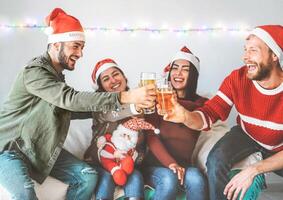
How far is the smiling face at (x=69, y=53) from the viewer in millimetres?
2031

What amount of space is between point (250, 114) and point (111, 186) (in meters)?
0.86

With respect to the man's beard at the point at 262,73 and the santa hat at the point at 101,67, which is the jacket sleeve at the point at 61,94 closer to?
the santa hat at the point at 101,67

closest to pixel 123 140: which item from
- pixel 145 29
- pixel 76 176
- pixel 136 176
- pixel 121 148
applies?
pixel 121 148

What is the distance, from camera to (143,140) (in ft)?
7.16

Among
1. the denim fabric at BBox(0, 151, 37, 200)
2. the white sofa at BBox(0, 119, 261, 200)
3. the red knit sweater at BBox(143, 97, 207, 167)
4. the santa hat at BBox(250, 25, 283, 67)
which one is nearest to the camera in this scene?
the denim fabric at BBox(0, 151, 37, 200)

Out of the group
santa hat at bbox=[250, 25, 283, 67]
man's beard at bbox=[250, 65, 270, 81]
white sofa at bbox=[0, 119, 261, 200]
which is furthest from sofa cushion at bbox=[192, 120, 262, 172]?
santa hat at bbox=[250, 25, 283, 67]

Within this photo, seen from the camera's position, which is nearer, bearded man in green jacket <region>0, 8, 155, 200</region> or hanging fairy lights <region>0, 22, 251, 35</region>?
bearded man in green jacket <region>0, 8, 155, 200</region>

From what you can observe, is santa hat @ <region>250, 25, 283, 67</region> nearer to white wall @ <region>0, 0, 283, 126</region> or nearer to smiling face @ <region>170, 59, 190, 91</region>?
white wall @ <region>0, 0, 283, 126</region>

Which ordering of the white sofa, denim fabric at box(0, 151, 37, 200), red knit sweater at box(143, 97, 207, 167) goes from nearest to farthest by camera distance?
denim fabric at box(0, 151, 37, 200), the white sofa, red knit sweater at box(143, 97, 207, 167)

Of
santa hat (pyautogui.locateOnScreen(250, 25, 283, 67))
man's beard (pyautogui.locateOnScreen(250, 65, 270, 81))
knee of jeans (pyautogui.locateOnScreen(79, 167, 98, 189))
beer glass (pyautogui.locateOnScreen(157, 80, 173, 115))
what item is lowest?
knee of jeans (pyautogui.locateOnScreen(79, 167, 98, 189))

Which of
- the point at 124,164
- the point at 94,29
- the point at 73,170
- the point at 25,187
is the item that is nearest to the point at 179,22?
the point at 94,29

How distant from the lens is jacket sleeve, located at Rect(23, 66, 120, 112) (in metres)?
1.79

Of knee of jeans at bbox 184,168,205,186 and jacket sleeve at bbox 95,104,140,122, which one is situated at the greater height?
jacket sleeve at bbox 95,104,140,122

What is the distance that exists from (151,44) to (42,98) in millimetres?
719
